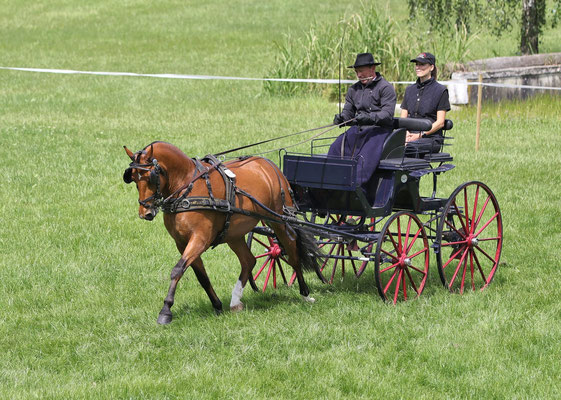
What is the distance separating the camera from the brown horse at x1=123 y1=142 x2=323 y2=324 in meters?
6.82

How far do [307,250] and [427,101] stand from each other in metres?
2.30

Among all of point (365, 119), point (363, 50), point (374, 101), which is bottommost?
point (365, 119)

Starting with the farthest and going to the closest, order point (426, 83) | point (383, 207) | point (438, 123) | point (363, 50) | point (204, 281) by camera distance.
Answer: point (363, 50) → point (426, 83) → point (438, 123) → point (383, 207) → point (204, 281)

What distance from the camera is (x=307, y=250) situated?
8.24m

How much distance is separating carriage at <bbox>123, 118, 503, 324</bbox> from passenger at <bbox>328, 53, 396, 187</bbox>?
0.10 metres

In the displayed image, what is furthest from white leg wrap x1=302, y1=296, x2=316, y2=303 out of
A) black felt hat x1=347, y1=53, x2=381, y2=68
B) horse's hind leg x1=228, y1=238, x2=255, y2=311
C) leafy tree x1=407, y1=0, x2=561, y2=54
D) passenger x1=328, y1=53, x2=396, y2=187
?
leafy tree x1=407, y1=0, x2=561, y2=54

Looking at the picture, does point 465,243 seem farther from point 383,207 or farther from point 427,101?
point 427,101

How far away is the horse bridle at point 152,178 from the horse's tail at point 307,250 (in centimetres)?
174

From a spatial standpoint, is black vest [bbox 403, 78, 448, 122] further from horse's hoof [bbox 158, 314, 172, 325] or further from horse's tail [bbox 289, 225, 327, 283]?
horse's hoof [bbox 158, 314, 172, 325]

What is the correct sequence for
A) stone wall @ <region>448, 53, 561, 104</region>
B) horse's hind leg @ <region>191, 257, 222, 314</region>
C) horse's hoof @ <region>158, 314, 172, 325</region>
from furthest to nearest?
stone wall @ <region>448, 53, 561, 104</region>, horse's hind leg @ <region>191, 257, 222, 314</region>, horse's hoof @ <region>158, 314, 172, 325</region>

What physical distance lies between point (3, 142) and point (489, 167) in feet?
27.4

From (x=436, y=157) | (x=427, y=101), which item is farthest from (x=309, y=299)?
(x=427, y=101)

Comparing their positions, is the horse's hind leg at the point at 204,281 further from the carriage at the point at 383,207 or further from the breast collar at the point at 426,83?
the breast collar at the point at 426,83

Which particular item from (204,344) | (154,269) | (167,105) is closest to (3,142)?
(167,105)
